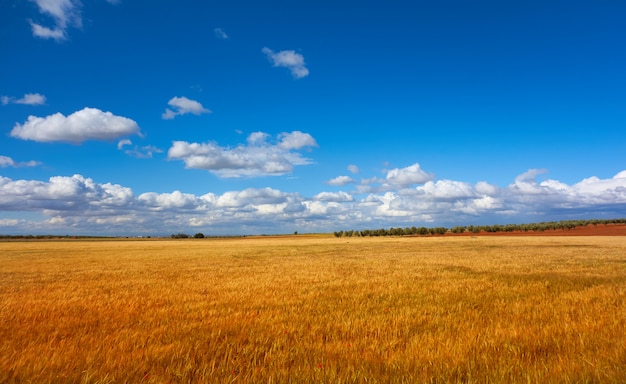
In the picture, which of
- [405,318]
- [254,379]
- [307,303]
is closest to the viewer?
[254,379]

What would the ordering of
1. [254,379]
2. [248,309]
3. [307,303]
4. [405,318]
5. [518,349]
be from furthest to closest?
[307,303] → [248,309] → [405,318] → [518,349] → [254,379]

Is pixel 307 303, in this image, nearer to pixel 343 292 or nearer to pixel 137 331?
pixel 343 292

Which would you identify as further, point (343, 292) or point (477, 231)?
point (477, 231)

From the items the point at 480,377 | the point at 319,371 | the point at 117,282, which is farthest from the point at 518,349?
the point at 117,282

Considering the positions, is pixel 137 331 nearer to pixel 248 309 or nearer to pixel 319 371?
pixel 248 309

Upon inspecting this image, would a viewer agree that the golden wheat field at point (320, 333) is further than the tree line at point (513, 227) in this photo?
No

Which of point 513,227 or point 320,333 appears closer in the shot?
point 320,333

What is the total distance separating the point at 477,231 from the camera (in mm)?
114500

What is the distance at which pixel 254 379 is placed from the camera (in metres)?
4.91

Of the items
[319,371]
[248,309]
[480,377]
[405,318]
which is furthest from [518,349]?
[248,309]

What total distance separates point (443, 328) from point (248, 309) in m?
4.90

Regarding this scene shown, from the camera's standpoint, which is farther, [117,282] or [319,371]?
[117,282]

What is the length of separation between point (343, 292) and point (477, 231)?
114 metres

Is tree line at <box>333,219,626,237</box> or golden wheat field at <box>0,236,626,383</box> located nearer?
golden wheat field at <box>0,236,626,383</box>
